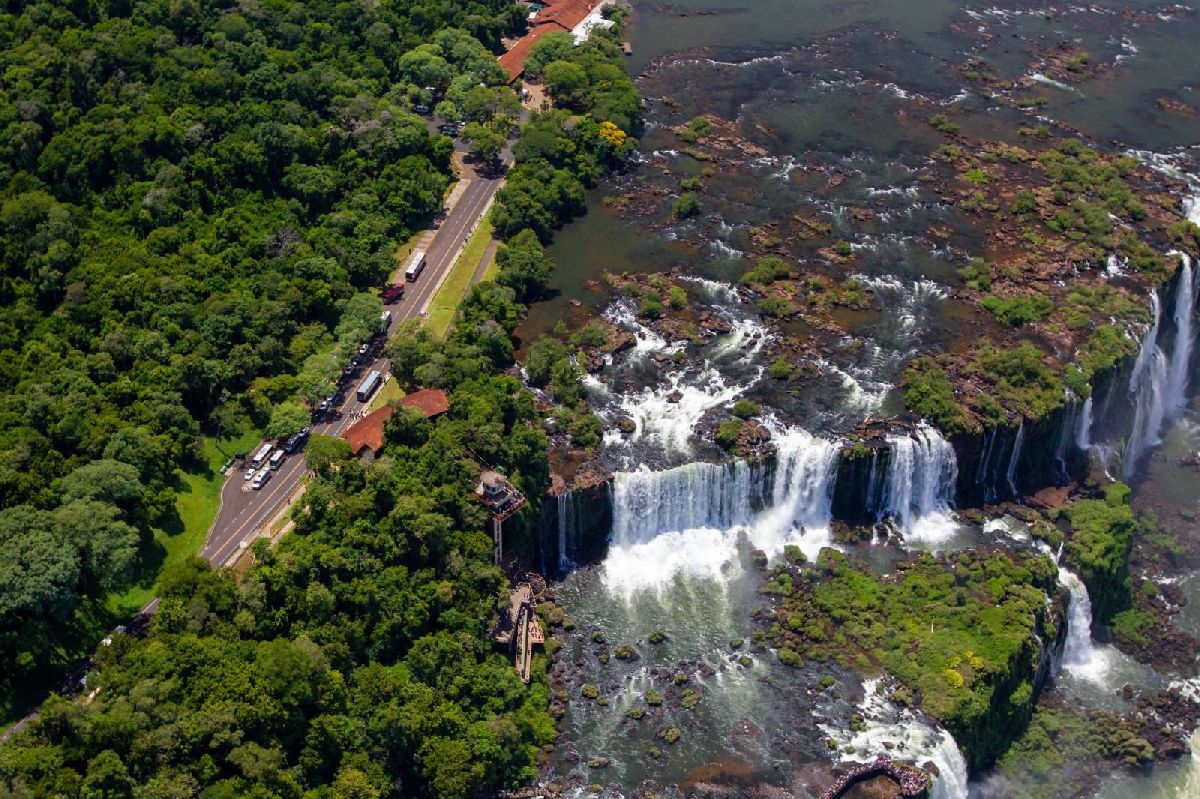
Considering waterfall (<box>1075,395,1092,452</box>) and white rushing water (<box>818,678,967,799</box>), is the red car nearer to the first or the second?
white rushing water (<box>818,678,967,799</box>)

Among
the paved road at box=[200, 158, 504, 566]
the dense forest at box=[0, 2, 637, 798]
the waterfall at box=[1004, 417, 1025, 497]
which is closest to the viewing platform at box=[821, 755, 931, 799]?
the dense forest at box=[0, 2, 637, 798]

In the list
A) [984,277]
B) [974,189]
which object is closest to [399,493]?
[984,277]

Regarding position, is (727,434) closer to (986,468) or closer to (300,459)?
(986,468)

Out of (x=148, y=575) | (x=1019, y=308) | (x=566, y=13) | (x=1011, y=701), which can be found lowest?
(x=1011, y=701)

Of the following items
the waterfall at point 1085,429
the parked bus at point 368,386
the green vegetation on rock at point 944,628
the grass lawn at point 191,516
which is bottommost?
the green vegetation on rock at point 944,628

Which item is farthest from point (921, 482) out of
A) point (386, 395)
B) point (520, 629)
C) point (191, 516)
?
point (191, 516)

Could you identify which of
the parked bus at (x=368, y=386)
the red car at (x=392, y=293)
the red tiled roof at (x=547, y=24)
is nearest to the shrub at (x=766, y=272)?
the red car at (x=392, y=293)

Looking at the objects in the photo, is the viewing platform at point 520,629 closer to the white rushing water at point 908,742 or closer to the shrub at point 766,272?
the white rushing water at point 908,742
